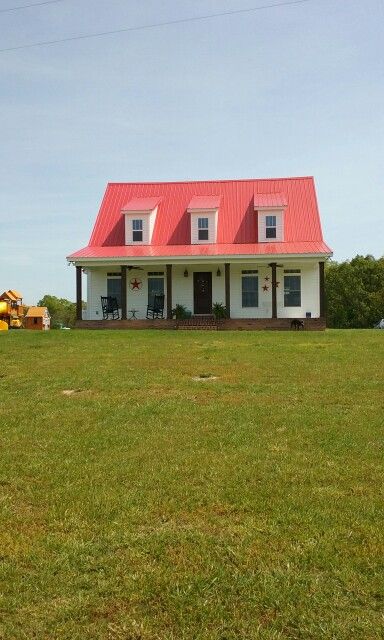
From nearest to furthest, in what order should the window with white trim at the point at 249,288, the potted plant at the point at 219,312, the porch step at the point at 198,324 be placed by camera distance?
1. the porch step at the point at 198,324
2. the potted plant at the point at 219,312
3. the window with white trim at the point at 249,288

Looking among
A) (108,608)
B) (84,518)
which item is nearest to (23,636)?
(108,608)

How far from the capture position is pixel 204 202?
28.0 meters

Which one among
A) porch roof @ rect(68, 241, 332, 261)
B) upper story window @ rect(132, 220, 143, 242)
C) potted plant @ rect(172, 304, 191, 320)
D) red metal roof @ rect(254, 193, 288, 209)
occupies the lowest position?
potted plant @ rect(172, 304, 191, 320)

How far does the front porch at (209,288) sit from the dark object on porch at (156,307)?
23 centimetres

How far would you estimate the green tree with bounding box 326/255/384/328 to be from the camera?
178 ft

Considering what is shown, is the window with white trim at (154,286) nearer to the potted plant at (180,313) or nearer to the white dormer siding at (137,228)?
the potted plant at (180,313)

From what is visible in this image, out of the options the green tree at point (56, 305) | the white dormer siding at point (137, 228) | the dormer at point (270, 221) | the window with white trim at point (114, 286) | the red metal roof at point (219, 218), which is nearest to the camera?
the red metal roof at point (219, 218)

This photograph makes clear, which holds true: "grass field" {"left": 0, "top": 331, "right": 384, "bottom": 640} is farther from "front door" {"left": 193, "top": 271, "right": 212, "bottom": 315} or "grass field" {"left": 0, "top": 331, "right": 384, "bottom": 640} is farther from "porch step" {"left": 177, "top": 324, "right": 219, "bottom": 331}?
"front door" {"left": 193, "top": 271, "right": 212, "bottom": 315}

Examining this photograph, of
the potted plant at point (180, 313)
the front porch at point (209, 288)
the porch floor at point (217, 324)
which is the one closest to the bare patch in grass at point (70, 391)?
the porch floor at point (217, 324)

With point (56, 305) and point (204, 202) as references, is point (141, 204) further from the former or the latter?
point (56, 305)

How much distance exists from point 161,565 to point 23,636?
2.85 ft

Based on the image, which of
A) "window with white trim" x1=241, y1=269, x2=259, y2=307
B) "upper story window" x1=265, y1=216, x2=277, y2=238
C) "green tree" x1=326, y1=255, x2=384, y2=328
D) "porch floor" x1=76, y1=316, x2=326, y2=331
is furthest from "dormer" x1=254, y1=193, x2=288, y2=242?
"green tree" x1=326, y1=255, x2=384, y2=328

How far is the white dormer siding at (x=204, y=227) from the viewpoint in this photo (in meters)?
27.0

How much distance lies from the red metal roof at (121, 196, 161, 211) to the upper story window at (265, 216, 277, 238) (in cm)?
552
